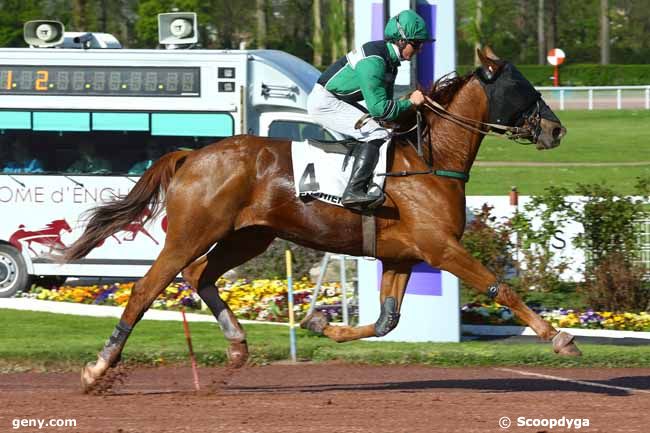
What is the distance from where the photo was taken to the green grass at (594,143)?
31906 millimetres

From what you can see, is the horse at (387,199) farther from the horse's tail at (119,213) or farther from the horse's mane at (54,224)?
the horse's mane at (54,224)

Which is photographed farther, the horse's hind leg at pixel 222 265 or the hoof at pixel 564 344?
the horse's hind leg at pixel 222 265

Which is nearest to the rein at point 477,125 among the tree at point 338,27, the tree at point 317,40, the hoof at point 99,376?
the hoof at point 99,376

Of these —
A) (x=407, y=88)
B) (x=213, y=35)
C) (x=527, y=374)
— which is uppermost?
(x=213, y=35)

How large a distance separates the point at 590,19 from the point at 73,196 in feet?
180

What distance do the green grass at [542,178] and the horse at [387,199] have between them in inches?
637

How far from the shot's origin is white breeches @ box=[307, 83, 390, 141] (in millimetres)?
8195

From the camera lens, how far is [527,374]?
9578 mm

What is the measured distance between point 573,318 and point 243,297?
3.65 meters

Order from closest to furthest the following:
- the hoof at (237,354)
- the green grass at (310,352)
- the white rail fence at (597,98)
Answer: the hoof at (237,354) → the green grass at (310,352) → the white rail fence at (597,98)

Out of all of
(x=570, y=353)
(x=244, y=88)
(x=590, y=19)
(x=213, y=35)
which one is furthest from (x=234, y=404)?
(x=590, y=19)

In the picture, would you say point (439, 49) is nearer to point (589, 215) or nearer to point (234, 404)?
point (589, 215)

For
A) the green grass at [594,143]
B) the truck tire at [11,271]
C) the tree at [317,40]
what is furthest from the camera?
the tree at [317,40]

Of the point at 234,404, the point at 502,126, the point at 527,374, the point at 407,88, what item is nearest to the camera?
the point at 234,404
